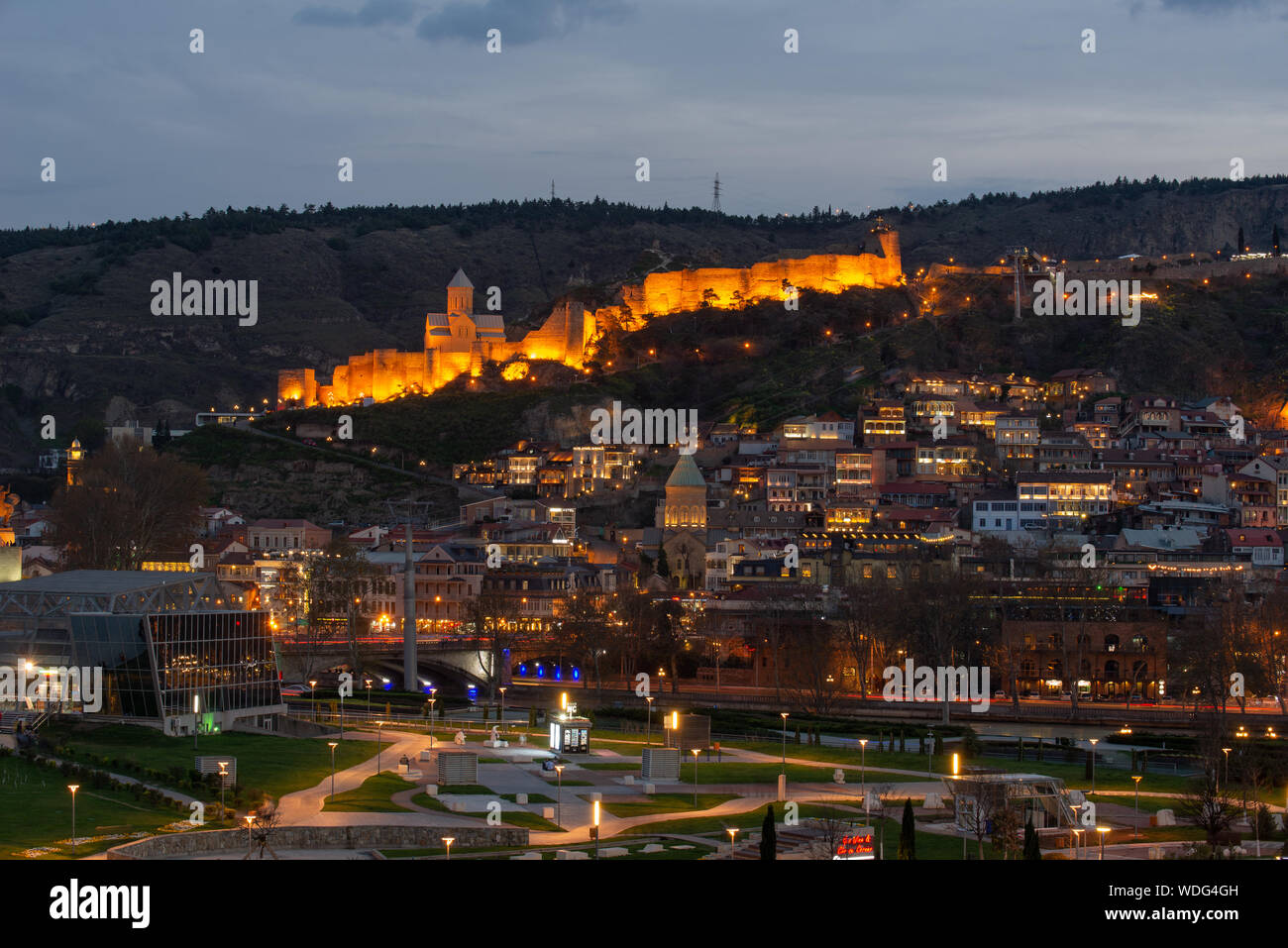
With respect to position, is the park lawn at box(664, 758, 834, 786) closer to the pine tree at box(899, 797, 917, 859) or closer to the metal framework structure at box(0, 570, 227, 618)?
the pine tree at box(899, 797, 917, 859)

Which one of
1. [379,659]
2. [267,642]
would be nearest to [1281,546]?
[379,659]

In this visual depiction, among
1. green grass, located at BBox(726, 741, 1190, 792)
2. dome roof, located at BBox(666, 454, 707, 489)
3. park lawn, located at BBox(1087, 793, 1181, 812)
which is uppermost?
dome roof, located at BBox(666, 454, 707, 489)

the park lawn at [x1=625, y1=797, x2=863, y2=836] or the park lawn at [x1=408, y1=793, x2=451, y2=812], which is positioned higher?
the park lawn at [x1=408, y1=793, x2=451, y2=812]

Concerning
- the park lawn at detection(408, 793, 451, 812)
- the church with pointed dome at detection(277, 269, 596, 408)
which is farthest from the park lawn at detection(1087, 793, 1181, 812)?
the church with pointed dome at detection(277, 269, 596, 408)

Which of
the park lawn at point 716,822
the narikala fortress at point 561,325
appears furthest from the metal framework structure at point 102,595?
the narikala fortress at point 561,325

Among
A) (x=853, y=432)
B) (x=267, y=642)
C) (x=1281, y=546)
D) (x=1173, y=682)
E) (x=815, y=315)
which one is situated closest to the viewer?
(x=267, y=642)

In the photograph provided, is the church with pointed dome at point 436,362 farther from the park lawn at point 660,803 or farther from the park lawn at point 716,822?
the park lawn at point 716,822
